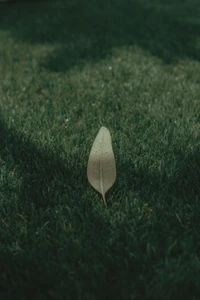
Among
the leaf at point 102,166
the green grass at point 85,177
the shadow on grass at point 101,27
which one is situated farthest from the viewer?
the shadow on grass at point 101,27

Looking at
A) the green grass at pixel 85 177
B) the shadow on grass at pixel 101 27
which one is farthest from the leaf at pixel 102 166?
the shadow on grass at pixel 101 27

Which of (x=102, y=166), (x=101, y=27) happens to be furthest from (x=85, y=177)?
(x=101, y=27)

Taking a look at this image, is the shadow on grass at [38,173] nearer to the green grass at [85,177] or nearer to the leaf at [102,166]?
the green grass at [85,177]

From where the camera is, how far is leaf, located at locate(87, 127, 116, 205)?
5.34 ft

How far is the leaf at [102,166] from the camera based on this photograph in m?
1.63

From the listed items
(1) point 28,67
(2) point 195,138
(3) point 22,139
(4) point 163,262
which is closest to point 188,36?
(1) point 28,67

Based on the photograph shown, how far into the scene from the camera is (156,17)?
5148mm

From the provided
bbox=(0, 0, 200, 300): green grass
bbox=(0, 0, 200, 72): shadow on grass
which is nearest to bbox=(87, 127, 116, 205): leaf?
bbox=(0, 0, 200, 300): green grass

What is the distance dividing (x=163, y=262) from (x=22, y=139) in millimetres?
1176

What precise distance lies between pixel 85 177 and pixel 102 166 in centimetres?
19

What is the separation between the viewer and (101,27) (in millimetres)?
4637

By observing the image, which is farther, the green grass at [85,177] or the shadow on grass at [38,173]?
the shadow on grass at [38,173]

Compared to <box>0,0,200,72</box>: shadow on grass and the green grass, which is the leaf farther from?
<box>0,0,200,72</box>: shadow on grass

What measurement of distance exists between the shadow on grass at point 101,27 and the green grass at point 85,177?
0.05m
